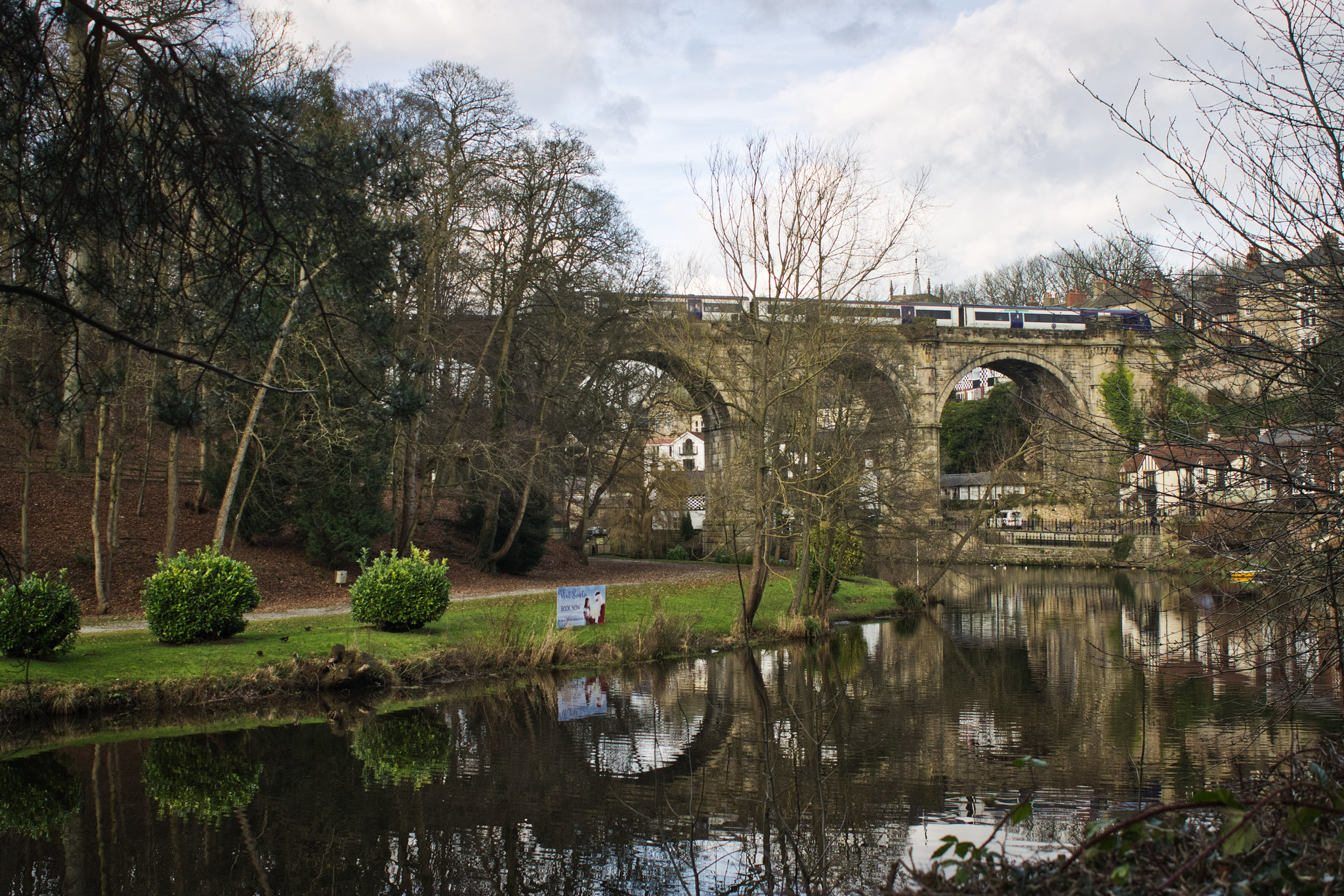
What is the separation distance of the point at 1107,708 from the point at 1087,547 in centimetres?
2356

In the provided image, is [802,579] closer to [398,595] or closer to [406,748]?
[398,595]

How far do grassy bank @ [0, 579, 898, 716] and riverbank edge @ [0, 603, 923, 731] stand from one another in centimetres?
1

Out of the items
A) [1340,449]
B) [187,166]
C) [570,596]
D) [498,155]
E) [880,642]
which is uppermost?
[498,155]

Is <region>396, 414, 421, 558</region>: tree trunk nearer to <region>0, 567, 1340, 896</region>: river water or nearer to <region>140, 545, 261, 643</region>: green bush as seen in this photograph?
<region>140, 545, 261, 643</region>: green bush

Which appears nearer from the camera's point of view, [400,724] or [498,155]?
[400,724]

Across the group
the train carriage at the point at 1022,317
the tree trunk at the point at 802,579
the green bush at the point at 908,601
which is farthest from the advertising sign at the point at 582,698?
the train carriage at the point at 1022,317

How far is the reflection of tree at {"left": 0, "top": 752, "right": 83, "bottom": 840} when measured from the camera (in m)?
6.14

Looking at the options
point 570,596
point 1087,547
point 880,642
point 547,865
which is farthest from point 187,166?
point 1087,547

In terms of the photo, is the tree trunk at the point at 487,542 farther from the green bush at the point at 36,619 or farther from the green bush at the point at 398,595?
the green bush at the point at 36,619

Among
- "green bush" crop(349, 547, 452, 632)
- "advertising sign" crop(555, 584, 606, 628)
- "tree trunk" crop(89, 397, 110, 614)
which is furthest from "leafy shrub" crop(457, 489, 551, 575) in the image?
"green bush" crop(349, 547, 452, 632)

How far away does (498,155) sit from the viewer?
18.6 metres

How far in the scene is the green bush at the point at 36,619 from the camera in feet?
29.1

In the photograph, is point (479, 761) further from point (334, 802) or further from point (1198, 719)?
point (1198, 719)

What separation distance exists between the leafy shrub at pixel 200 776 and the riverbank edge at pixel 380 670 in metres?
1.17
